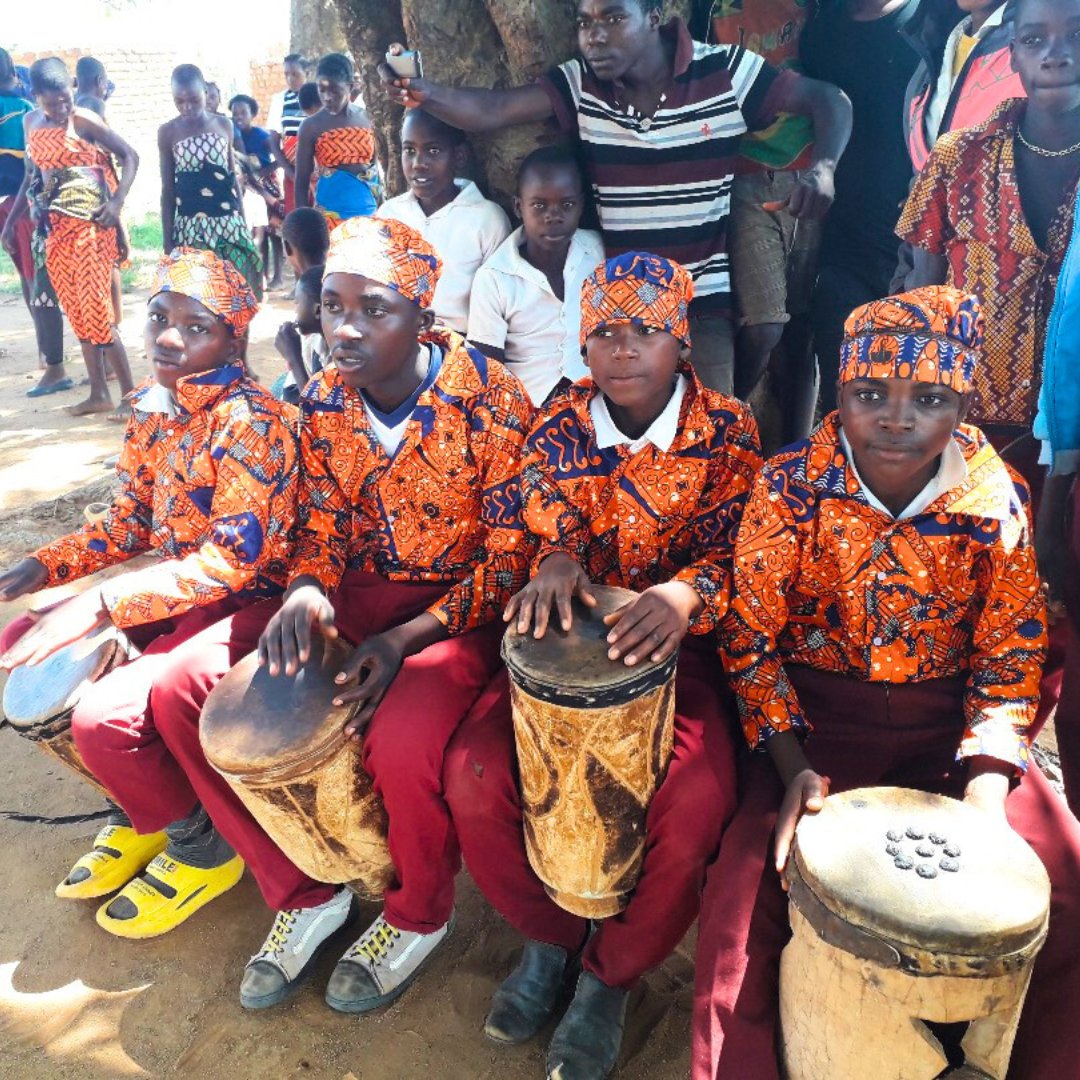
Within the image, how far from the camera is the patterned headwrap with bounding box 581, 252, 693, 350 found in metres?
2.14

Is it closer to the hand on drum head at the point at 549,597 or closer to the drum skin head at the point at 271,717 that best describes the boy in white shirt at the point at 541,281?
the hand on drum head at the point at 549,597

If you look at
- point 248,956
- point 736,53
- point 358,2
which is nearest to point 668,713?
point 248,956

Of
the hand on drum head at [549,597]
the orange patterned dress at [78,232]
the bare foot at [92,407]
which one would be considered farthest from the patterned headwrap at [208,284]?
the bare foot at [92,407]

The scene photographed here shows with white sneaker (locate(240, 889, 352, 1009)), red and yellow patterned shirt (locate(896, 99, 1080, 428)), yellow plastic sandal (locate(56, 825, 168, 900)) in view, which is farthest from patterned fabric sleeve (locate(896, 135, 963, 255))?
yellow plastic sandal (locate(56, 825, 168, 900))

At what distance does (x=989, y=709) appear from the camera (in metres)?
1.82

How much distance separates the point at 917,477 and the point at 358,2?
9.90ft

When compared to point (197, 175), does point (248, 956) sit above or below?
below

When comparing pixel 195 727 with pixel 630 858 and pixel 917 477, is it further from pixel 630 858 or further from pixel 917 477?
pixel 917 477

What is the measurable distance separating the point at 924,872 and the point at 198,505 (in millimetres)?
2019

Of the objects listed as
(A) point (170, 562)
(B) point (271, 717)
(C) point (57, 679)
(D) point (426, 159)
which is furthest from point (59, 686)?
(D) point (426, 159)

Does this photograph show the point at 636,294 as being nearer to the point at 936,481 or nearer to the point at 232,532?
the point at 936,481

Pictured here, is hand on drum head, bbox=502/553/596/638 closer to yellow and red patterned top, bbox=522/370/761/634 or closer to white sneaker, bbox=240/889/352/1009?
yellow and red patterned top, bbox=522/370/761/634

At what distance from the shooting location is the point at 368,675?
218 cm

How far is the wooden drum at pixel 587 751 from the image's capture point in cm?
177
